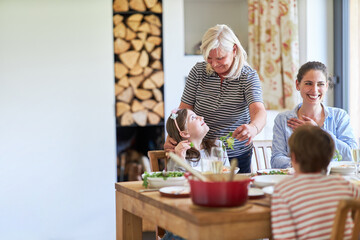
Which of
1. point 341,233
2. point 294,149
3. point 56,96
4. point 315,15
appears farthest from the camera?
point 315,15

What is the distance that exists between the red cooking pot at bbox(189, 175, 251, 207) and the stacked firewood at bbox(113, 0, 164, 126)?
2493 mm

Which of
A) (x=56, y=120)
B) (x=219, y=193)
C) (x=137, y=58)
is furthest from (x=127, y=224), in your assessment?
(x=137, y=58)

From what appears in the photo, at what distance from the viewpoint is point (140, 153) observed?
429cm

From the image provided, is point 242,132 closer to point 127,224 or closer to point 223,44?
point 223,44

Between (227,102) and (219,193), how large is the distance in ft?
3.94

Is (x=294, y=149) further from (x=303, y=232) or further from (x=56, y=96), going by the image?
(x=56, y=96)

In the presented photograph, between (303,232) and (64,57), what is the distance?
267 cm

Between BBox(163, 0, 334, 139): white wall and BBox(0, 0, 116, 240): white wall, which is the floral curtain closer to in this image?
BBox(163, 0, 334, 139): white wall

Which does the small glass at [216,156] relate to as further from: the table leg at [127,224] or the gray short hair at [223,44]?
the gray short hair at [223,44]

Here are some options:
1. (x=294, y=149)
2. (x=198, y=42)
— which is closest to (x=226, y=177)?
(x=294, y=149)

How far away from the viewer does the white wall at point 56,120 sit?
3654mm

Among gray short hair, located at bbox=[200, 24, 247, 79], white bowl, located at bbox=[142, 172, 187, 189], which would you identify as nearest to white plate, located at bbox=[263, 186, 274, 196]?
white bowl, located at bbox=[142, 172, 187, 189]

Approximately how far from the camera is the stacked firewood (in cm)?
392

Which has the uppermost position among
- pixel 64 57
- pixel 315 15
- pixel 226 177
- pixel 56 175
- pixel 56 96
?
pixel 315 15
